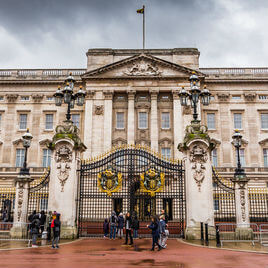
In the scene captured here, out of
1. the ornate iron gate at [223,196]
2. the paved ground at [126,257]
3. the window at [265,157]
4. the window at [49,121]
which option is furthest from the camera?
the window at [49,121]

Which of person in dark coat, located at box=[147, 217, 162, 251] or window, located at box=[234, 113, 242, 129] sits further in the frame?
window, located at box=[234, 113, 242, 129]

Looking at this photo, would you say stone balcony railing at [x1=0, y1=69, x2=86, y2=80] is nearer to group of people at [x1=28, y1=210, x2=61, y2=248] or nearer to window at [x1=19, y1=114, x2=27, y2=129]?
window at [x1=19, y1=114, x2=27, y2=129]

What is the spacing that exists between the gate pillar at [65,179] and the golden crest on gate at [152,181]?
3.71 meters

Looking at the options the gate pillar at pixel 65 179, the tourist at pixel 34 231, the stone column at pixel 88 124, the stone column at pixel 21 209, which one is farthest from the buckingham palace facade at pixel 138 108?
the tourist at pixel 34 231

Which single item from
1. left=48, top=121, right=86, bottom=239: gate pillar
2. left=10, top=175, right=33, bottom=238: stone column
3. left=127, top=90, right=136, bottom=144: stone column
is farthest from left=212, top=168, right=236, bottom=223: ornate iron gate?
left=127, top=90, right=136, bottom=144: stone column

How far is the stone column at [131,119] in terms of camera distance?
133ft

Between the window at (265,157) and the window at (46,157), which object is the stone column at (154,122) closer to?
the window at (46,157)

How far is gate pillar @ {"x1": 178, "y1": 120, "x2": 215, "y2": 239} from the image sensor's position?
51.5 feet

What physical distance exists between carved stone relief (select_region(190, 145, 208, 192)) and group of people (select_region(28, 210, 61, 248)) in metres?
7.20

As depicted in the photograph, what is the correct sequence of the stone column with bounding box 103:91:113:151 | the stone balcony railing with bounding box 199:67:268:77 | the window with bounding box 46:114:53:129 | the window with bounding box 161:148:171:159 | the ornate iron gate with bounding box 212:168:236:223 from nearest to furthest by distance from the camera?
the ornate iron gate with bounding box 212:168:236:223 → the stone column with bounding box 103:91:113:151 → the window with bounding box 161:148:171:159 → the window with bounding box 46:114:53:129 → the stone balcony railing with bounding box 199:67:268:77

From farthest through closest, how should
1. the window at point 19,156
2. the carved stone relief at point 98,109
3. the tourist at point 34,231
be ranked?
the window at point 19,156, the carved stone relief at point 98,109, the tourist at point 34,231

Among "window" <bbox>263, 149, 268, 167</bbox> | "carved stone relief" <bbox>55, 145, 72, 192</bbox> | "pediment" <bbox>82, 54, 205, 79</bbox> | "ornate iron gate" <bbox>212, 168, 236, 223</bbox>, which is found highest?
"pediment" <bbox>82, 54, 205, 79</bbox>

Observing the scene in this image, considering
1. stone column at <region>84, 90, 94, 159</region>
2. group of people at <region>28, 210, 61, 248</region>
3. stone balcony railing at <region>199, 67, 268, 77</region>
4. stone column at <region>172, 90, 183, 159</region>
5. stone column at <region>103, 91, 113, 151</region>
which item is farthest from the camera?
stone balcony railing at <region>199, 67, 268, 77</region>

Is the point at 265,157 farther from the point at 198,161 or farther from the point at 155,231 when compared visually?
the point at 155,231
